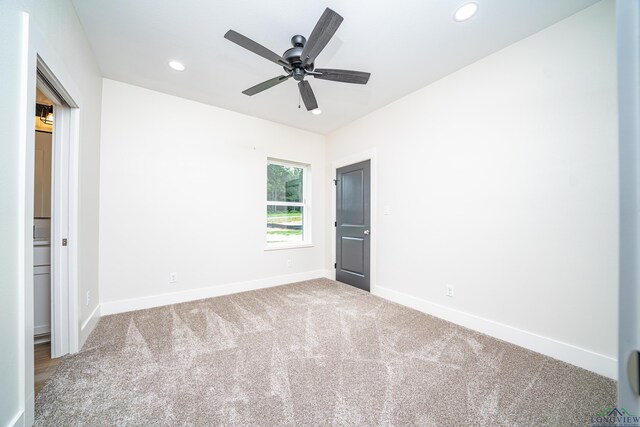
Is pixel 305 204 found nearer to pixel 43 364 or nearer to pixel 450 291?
pixel 450 291

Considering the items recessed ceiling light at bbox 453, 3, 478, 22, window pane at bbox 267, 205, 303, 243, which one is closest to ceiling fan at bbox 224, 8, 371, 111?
recessed ceiling light at bbox 453, 3, 478, 22

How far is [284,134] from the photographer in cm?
411

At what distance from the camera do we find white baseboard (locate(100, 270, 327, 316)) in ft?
9.07

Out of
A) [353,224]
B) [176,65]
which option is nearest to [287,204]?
[353,224]

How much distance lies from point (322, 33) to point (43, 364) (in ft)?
10.3

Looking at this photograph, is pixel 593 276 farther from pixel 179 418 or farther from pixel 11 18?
pixel 11 18

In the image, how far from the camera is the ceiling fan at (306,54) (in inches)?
62.3

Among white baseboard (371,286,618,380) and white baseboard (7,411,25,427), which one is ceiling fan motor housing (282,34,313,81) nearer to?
white baseboard (7,411,25,427)

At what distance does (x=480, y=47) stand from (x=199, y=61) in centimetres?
271

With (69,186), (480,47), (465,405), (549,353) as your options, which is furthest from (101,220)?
(549,353)

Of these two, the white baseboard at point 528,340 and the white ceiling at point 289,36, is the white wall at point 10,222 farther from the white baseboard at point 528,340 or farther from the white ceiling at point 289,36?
the white baseboard at point 528,340

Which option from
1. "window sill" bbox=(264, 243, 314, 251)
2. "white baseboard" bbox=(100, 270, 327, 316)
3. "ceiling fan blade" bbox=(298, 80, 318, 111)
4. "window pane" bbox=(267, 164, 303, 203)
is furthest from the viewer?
"window pane" bbox=(267, 164, 303, 203)

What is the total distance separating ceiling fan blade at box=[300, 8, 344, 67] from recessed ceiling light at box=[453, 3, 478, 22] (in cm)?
104

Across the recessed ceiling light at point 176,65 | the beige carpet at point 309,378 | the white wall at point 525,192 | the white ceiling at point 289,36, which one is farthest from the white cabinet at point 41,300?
the white wall at point 525,192
